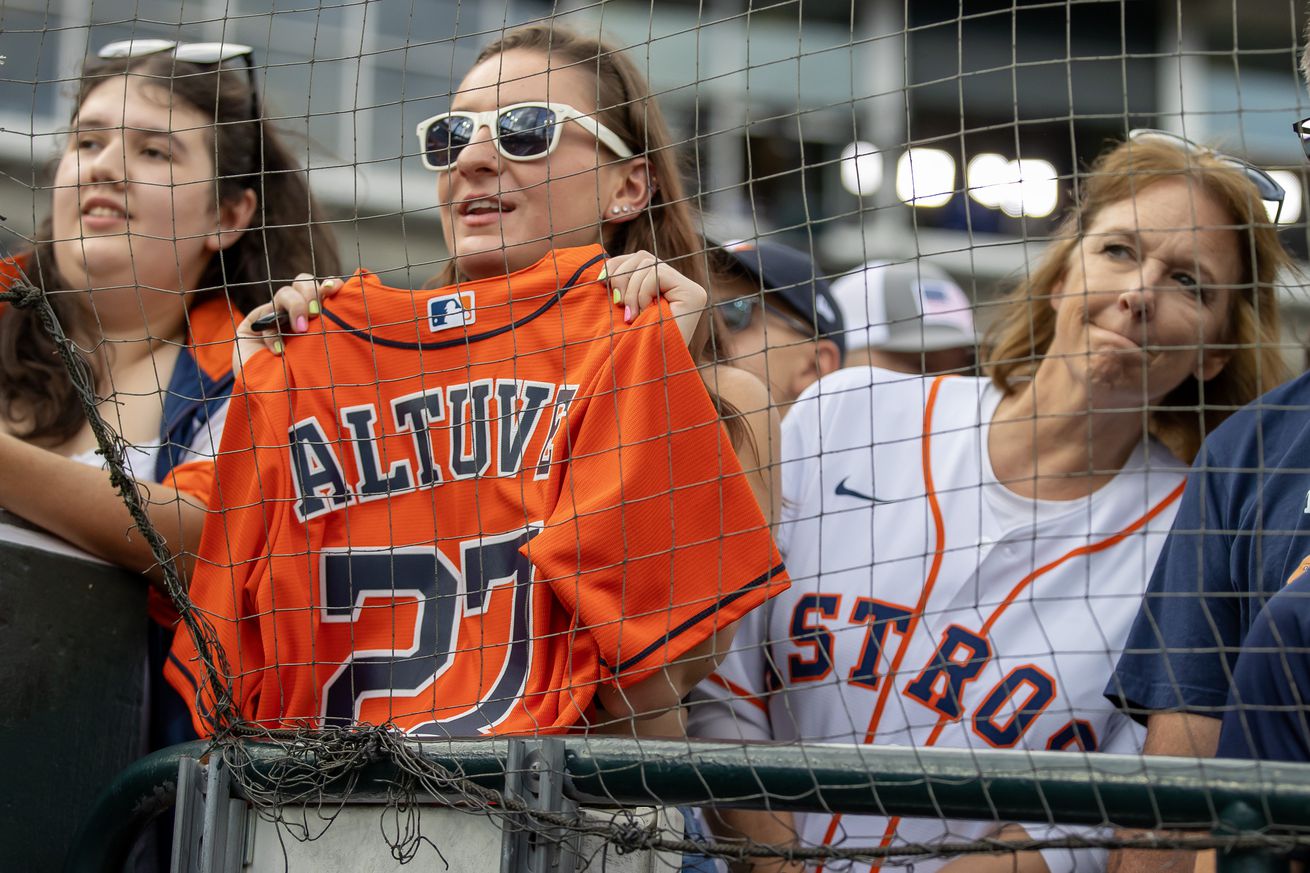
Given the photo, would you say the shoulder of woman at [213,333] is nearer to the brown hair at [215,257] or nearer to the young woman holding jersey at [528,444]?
the brown hair at [215,257]

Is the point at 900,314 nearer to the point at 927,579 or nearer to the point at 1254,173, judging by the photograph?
the point at 1254,173

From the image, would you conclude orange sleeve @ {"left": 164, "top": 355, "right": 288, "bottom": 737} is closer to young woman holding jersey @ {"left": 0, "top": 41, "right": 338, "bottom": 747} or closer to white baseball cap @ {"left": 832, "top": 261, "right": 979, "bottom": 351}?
young woman holding jersey @ {"left": 0, "top": 41, "right": 338, "bottom": 747}

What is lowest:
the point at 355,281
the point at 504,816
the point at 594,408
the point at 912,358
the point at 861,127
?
the point at 504,816

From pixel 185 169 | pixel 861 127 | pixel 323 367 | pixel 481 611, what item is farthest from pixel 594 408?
pixel 861 127

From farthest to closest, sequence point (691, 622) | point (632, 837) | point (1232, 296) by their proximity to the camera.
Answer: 1. point (1232, 296)
2. point (691, 622)
3. point (632, 837)

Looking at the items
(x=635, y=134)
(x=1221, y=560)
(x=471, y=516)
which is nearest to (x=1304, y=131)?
(x=1221, y=560)

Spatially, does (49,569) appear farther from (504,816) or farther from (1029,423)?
(1029,423)

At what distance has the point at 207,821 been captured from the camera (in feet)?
6.70

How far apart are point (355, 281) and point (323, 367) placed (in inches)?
6.2

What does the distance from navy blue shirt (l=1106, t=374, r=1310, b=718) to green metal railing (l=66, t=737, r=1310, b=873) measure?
40cm

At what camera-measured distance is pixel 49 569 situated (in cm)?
246

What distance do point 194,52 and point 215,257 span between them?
16.0 inches

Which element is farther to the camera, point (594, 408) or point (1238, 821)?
point (594, 408)

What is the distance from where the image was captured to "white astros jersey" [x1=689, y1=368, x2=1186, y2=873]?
2.33 metres
